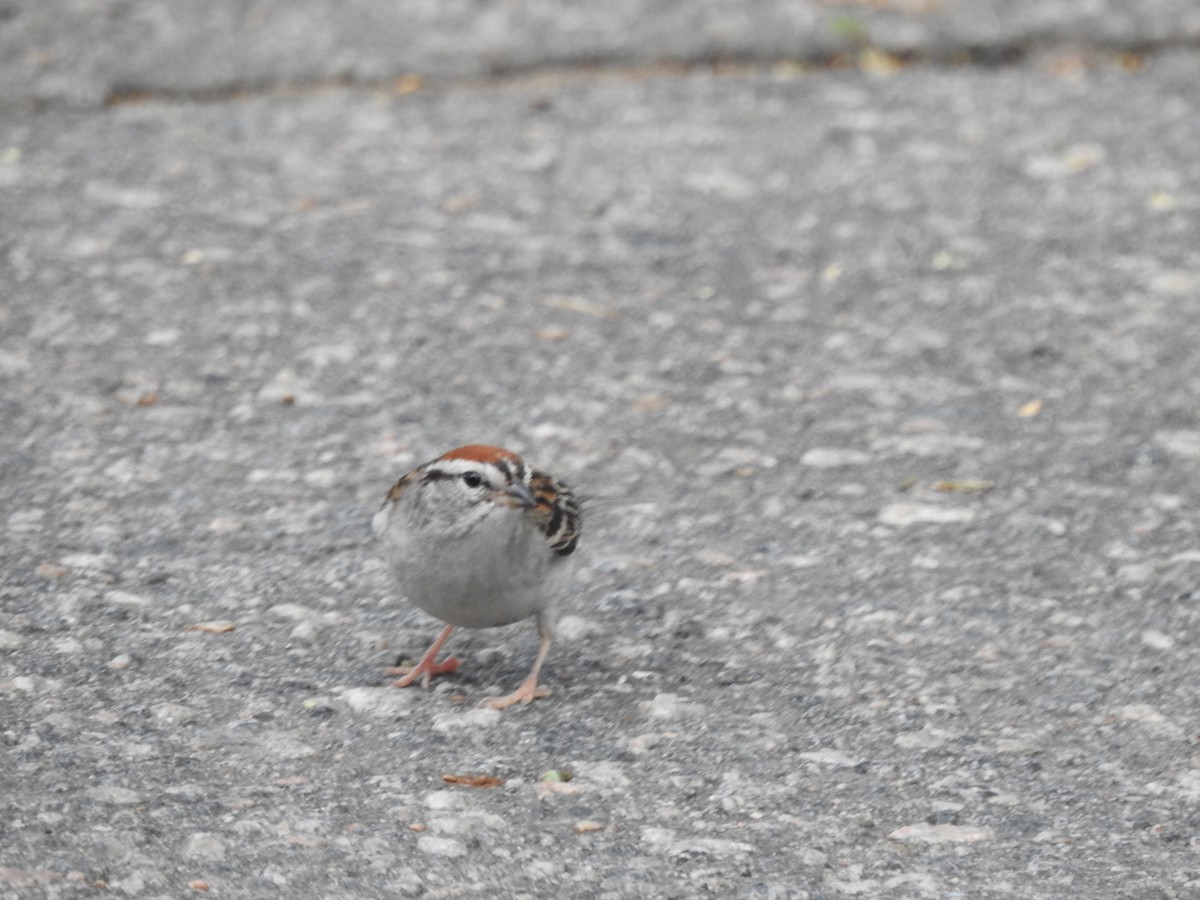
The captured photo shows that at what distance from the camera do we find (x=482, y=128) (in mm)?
9047

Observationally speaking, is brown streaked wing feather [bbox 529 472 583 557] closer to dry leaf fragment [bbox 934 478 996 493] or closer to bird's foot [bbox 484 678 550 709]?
bird's foot [bbox 484 678 550 709]

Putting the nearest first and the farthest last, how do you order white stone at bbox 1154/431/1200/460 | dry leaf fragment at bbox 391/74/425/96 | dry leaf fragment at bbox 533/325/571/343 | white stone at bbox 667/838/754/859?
white stone at bbox 667/838/754/859, white stone at bbox 1154/431/1200/460, dry leaf fragment at bbox 533/325/571/343, dry leaf fragment at bbox 391/74/425/96

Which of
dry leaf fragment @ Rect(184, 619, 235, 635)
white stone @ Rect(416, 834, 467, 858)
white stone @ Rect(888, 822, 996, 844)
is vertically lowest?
white stone @ Rect(888, 822, 996, 844)

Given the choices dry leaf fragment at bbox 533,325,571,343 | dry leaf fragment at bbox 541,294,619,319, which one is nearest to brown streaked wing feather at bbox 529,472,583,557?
dry leaf fragment at bbox 533,325,571,343

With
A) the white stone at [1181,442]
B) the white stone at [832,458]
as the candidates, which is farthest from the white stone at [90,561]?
the white stone at [1181,442]

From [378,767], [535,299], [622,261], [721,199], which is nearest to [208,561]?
[378,767]

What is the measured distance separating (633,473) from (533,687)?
155 centimetres

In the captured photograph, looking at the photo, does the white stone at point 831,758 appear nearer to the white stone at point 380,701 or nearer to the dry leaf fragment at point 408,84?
the white stone at point 380,701

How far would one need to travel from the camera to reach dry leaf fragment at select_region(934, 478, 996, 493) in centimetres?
621

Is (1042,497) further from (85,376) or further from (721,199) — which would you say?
(85,376)

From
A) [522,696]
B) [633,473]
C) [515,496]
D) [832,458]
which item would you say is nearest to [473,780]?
[522,696]

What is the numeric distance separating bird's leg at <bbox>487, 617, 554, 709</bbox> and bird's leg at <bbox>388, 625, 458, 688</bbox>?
221 mm

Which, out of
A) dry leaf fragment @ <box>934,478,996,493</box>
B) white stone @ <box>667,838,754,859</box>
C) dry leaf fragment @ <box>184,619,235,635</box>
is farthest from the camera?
dry leaf fragment @ <box>934,478,996,493</box>

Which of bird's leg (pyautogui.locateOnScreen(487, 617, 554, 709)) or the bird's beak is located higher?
the bird's beak
